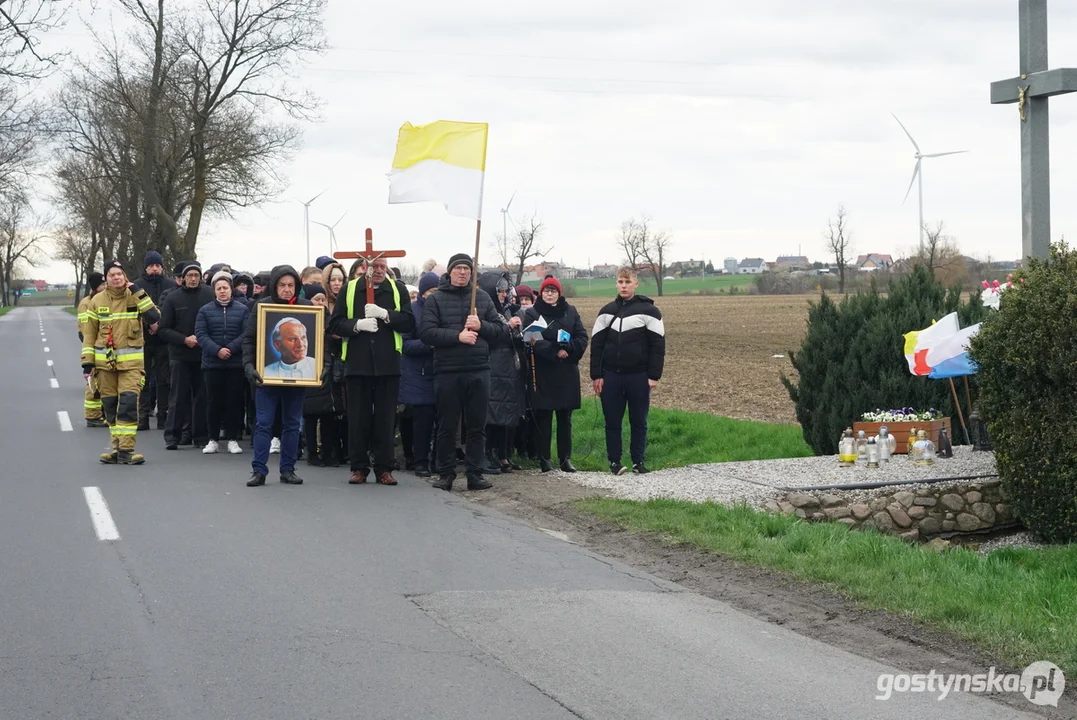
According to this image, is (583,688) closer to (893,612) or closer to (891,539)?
(893,612)

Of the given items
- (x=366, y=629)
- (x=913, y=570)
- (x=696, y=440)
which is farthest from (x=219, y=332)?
(x=913, y=570)

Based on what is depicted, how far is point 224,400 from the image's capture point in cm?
1545

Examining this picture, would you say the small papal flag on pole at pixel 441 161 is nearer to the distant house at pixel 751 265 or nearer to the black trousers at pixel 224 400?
the black trousers at pixel 224 400

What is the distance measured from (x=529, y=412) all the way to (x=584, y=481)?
1.58m

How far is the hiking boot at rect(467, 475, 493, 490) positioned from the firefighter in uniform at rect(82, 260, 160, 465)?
4005 millimetres

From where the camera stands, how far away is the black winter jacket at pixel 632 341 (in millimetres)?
12570

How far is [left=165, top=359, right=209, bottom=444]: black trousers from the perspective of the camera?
1553 cm

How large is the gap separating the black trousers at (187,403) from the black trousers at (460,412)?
462 centimetres

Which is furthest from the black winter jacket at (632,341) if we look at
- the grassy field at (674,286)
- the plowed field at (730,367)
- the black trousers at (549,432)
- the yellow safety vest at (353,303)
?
the grassy field at (674,286)

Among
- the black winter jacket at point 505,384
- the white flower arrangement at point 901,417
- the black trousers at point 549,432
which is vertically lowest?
the black trousers at point 549,432

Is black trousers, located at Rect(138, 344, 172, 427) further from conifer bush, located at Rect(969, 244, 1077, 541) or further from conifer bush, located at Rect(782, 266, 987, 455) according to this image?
conifer bush, located at Rect(969, 244, 1077, 541)

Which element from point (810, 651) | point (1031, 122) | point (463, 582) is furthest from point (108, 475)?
point (1031, 122)

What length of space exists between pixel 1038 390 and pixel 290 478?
6615 millimetres

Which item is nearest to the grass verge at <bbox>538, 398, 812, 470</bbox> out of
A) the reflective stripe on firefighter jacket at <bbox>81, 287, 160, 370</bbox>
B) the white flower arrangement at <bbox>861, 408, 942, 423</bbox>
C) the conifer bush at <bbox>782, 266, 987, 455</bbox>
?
the conifer bush at <bbox>782, 266, 987, 455</bbox>
